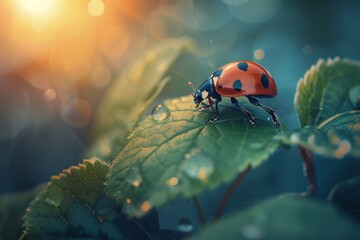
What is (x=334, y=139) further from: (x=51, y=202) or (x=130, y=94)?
(x=130, y=94)

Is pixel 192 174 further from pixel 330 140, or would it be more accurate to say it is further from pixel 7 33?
pixel 7 33

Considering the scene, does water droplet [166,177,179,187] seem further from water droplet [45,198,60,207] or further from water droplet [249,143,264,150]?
water droplet [45,198,60,207]

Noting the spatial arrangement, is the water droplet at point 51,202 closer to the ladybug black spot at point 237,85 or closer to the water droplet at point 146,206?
the water droplet at point 146,206

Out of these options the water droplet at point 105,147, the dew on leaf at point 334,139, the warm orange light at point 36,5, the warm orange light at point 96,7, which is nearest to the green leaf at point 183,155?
the dew on leaf at point 334,139

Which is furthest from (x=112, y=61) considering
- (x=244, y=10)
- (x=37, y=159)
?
(x=244, y=10)

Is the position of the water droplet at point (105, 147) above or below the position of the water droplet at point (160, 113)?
above

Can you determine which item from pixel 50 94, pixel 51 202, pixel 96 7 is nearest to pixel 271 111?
pixel 51 202
